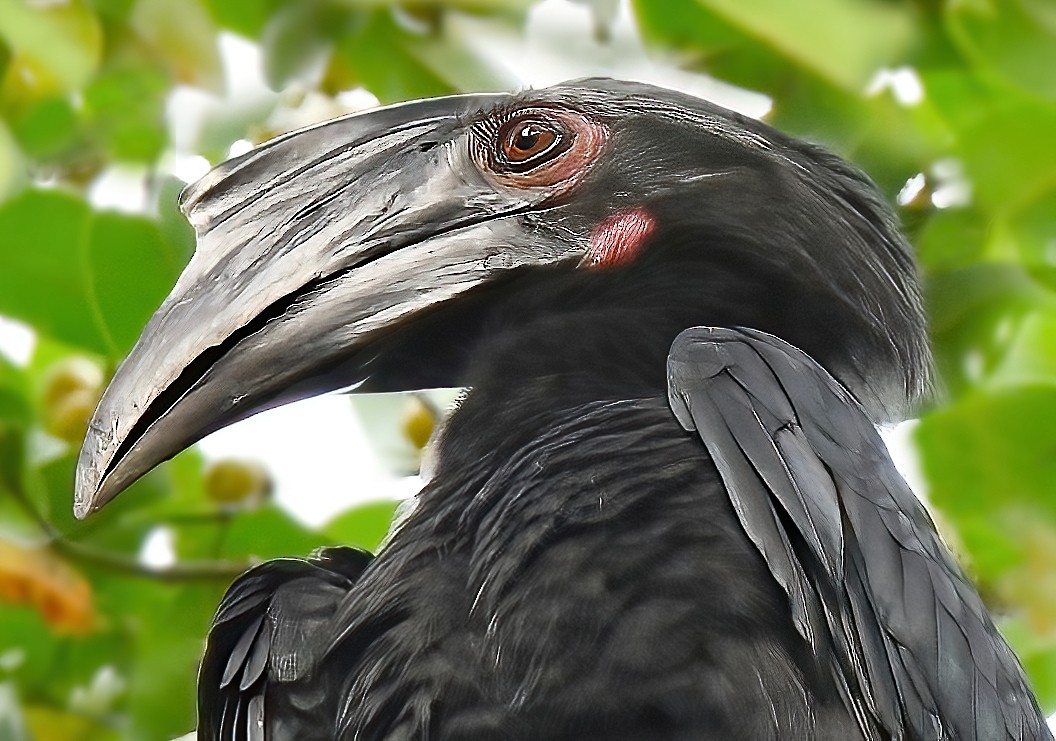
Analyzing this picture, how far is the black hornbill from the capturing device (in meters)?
0.83

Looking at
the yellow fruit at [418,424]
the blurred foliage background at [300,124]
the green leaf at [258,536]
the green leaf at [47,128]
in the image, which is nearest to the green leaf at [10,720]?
the blurred foliage background at [300,124]

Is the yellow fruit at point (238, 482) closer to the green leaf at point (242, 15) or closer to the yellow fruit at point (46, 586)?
the yellow fruit at point (46, 586)

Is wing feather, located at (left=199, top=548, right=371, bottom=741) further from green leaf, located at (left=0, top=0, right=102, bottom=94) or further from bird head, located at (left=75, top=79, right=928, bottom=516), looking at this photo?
green leaf, located at (left=0, top=0, right=102, bottom=94)

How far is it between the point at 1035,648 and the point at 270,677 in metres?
0.90

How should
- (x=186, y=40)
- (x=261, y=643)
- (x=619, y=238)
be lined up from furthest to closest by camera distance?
(x=186, y=40), (x=619, y=238), (x=261, y=643)

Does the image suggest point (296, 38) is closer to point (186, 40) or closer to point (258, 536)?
point (186, 40)

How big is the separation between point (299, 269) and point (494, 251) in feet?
0.50

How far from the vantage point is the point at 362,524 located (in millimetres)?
1539

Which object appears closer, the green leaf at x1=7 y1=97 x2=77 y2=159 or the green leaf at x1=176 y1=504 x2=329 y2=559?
the green leaf at x1=176 y1=504 x2=329 y2=559

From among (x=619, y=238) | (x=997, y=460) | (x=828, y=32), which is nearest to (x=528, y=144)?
(x=619, y=238)

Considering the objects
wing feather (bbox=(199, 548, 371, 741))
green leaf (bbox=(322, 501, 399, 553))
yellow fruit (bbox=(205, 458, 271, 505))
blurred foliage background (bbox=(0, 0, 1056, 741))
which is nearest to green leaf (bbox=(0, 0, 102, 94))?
blurred foliage background (bbox=(0, 0, 1056, 741))

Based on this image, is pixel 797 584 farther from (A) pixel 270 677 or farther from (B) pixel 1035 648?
(B) pixel 1035 648

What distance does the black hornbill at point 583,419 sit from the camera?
827mm

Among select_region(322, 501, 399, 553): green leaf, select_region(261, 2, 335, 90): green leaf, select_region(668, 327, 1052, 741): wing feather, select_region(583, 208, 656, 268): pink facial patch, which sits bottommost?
select_region(668, 327, 1052, 741): wing feather
